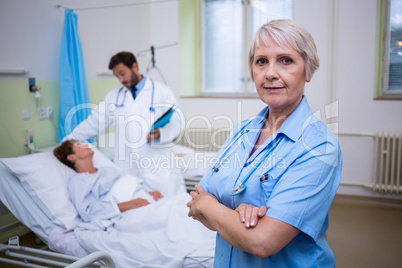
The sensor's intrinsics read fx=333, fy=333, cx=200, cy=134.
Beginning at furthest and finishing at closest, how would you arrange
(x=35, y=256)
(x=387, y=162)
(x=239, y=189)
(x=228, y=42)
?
(x=228, y=42)
(x=387, y=162)
(x=35, y=256)
(x=239, y=189)

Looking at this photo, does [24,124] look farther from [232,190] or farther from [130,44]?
[232,190]

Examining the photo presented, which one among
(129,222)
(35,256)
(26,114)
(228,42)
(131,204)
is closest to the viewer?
(35,256)

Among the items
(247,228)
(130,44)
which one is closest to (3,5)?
(130,44)

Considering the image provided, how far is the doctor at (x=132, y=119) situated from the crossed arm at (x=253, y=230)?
1581 millimetres

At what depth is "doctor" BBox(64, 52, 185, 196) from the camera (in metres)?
2.36

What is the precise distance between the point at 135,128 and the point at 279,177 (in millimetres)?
1760

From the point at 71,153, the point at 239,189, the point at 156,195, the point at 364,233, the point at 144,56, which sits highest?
the point at 144,56

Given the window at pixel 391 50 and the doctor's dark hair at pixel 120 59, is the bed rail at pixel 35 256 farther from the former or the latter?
the window at pixel 391 50

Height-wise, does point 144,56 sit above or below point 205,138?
above

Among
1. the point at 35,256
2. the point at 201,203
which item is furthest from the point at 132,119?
the point at 201,203

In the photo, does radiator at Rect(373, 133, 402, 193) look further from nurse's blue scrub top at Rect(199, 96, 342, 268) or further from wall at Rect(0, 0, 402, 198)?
nurse's blue scrub top at Rect(199, 96, 342, 268)

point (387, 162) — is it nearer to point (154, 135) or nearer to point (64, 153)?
point (154, 135)

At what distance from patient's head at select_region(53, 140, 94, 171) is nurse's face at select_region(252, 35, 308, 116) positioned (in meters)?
1.59

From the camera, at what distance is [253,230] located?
70 cm
